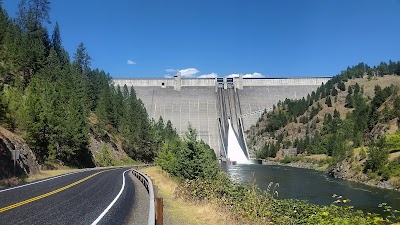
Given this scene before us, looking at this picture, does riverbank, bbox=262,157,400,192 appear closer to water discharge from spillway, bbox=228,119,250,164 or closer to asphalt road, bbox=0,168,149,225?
asphalt road, bbox=0,168,149,225

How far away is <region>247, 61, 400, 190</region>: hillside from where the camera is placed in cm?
7569

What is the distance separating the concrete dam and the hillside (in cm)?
572

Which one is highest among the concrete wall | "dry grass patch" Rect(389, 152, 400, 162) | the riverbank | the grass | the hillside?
the concrete wall

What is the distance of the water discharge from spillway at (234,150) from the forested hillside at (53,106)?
24477 mm

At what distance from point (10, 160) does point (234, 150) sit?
105 metres

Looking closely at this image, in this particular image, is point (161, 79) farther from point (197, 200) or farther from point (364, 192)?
point (197, 200)

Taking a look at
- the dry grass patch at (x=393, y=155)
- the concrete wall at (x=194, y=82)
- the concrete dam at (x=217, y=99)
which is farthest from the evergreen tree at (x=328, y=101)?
the dry grass patch at (x=393, y=155)

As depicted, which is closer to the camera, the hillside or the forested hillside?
the forested hillside

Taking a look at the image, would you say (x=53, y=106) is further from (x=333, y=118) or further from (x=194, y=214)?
(x=333, y=118)

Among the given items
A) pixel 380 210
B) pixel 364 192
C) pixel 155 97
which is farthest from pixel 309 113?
pixel 380 210

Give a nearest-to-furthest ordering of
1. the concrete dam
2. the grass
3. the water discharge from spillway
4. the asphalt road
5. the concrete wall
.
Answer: the asphalt road → the grass → the water discharge from spillway → the concrete dam → the concrete wall

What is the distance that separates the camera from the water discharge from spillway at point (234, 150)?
123425 millimetres

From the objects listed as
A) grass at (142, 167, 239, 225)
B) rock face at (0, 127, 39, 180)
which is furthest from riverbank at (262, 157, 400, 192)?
rock face at (0, 127, 39, 180)

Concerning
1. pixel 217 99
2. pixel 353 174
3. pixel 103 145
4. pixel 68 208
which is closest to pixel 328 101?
pixel 217 99
